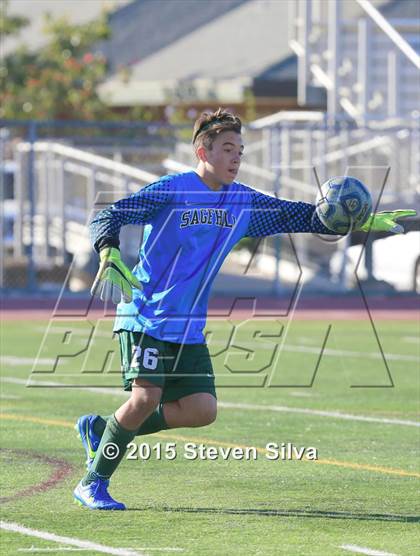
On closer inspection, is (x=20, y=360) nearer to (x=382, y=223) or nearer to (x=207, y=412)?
(x=382, y=223)

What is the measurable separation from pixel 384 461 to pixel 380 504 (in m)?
1.38

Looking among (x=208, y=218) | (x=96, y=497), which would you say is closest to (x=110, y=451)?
(x=96, y=497)

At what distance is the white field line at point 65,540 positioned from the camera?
20.3ft

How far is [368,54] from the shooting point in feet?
83.1

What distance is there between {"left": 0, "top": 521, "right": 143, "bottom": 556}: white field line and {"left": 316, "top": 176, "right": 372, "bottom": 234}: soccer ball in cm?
230

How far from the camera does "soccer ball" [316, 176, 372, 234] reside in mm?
7656

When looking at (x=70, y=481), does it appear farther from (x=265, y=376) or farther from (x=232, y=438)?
(x=265, y=376)

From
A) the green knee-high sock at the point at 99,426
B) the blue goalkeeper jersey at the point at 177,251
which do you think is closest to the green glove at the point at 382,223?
the blue goalkeeper jersey at the point at 177,251

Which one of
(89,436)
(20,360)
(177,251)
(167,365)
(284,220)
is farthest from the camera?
(20,360)

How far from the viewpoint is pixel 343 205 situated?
765 centimetres

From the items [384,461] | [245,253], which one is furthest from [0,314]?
[384,461]

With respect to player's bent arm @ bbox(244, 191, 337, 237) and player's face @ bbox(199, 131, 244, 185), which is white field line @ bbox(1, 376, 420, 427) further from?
player's face @ bbox(199, 131, 244, 185)

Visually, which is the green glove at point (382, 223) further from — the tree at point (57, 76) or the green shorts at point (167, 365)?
the tree at point (57, 76)

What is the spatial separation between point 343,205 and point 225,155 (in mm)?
752
